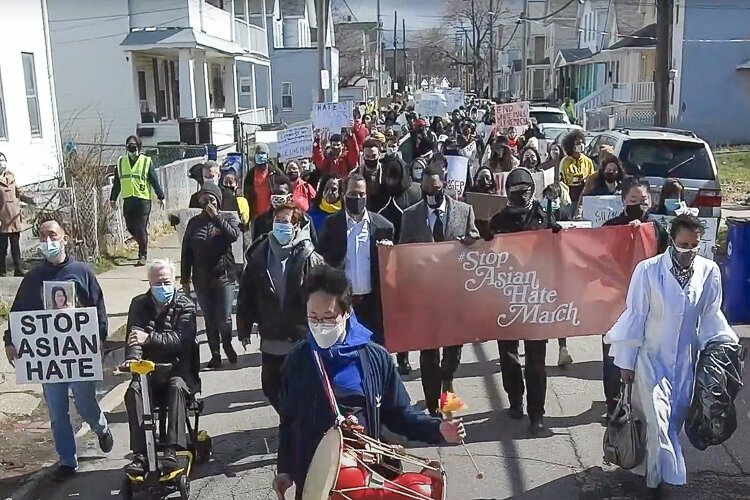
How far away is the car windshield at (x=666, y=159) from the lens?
11.6 m

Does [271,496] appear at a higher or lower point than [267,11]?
lower

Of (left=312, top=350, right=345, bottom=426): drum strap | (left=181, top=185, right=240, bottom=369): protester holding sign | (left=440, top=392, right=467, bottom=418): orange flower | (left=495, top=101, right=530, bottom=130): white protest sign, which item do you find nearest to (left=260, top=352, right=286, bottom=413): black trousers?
(left=181, top=185, right=240, bottom=369): protester holding sign

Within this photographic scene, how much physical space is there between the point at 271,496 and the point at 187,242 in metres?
A: 3.00

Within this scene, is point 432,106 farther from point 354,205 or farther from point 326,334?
point 326,334

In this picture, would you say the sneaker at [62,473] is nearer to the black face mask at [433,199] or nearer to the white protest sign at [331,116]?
the black face mask at [433,199]

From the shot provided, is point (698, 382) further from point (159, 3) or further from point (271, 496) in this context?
point (159, 3)

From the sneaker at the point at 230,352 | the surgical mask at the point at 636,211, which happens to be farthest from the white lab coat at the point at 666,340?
the sneaker at the point at 230,352

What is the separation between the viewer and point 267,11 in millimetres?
45281

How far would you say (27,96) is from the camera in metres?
16.0

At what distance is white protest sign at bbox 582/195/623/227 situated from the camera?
820 cm

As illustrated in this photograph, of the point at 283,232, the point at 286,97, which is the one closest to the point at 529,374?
the point at 283,232

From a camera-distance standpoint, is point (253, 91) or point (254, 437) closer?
point (254, 437)

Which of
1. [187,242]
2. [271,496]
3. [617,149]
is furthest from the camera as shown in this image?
[617,149]

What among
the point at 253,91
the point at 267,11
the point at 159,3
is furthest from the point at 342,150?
the point at 267,11
